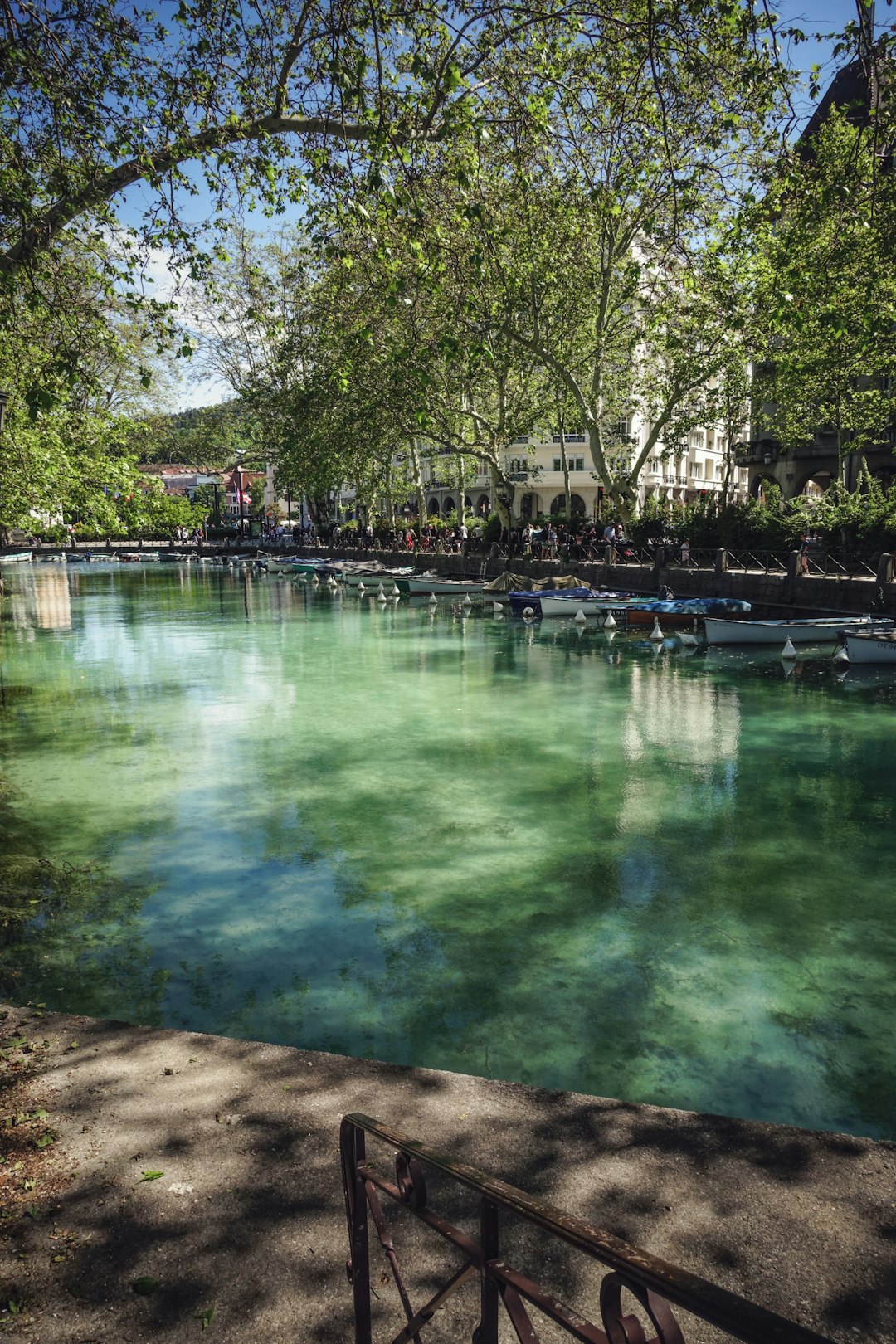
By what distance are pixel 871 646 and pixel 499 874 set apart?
14952 mm

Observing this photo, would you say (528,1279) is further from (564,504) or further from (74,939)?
(564,504)

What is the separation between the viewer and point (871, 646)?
20156 mm

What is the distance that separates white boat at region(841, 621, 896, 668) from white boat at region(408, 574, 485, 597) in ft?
60.1

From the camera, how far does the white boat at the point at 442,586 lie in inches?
1485

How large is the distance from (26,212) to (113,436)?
47.8 ft

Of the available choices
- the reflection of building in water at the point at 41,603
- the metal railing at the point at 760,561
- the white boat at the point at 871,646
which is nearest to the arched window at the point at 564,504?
the metal railing at the point at 760,561

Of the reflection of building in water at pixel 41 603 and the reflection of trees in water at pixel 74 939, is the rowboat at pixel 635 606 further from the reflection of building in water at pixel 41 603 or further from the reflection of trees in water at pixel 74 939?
the reflection of trees in water at pixel 74 939

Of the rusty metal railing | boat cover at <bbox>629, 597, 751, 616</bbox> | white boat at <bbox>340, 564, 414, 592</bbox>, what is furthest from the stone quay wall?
the rusty metal railing

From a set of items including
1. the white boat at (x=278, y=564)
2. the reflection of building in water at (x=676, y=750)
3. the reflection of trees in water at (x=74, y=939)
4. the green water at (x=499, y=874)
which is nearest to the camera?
the green water at (x=499, y=874)

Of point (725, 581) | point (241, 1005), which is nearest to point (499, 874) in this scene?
point (241, 1005)

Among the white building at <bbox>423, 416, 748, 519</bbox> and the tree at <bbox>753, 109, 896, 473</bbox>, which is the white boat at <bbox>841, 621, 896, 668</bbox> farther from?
the white building at <bbox>423, 416, 748, 519</bbox>

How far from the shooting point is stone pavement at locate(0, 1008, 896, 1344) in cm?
294

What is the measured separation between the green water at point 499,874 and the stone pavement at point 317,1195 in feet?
3.89

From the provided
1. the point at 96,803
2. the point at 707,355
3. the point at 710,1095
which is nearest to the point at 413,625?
the point at 707,355
